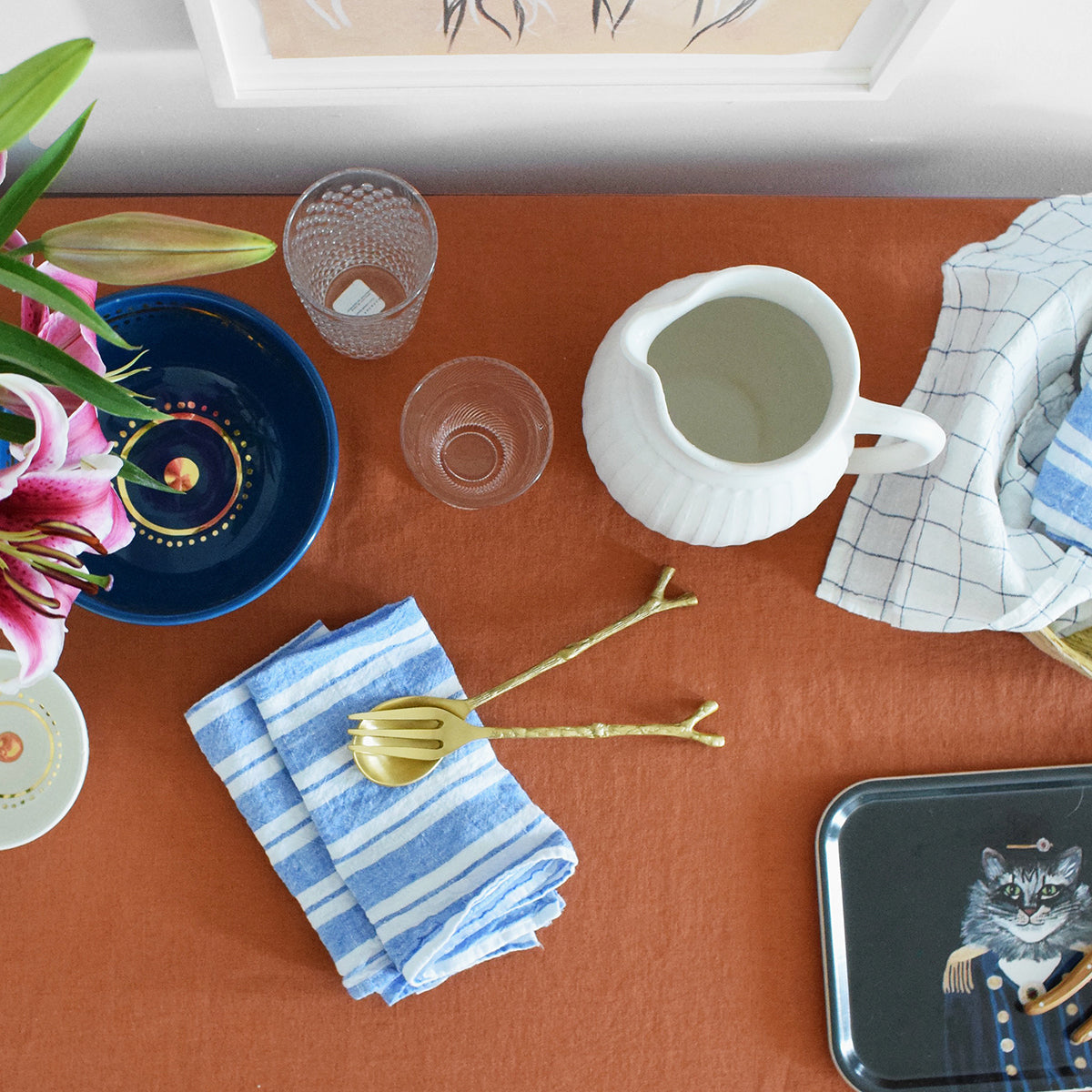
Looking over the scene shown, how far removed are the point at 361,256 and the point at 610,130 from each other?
17cm

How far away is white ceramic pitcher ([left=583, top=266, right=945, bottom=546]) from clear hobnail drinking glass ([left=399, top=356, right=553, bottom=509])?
2.1 inches

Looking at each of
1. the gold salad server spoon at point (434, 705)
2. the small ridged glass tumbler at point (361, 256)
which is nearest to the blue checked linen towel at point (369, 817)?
the gold salad server spoon at point (434, 705)

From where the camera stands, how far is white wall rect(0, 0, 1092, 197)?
18.5 inches

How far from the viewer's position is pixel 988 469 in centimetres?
49

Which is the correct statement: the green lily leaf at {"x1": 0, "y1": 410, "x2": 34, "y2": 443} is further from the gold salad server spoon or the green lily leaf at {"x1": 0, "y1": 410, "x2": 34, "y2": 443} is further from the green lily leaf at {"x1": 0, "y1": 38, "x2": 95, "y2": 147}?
the gold salad server spoon

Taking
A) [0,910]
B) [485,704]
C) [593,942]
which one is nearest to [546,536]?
[485,704]

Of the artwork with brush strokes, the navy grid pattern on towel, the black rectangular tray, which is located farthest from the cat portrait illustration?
the artwork with brush strokes

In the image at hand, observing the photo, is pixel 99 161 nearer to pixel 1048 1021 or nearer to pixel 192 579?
pixel 192 579

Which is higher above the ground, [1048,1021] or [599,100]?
[599,100]

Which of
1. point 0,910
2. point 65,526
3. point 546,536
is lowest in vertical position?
A: point 0,910

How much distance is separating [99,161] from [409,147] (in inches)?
7.8

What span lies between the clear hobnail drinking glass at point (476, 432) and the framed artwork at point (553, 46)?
15 cm

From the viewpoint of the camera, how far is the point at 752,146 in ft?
1.91

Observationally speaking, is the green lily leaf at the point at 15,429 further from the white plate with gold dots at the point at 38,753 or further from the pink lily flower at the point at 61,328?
the white plate with gold dots at the point at 38,753
